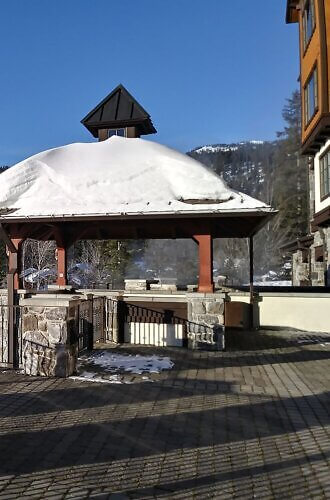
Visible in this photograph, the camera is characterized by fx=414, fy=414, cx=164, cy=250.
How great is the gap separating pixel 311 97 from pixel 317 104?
4.64 feet

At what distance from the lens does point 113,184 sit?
11828mm

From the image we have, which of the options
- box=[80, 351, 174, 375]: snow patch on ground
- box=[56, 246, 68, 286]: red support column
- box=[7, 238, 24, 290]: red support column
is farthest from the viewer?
box=[56, 246, 68, 286]: red support column

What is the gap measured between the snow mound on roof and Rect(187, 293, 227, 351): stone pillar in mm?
2241

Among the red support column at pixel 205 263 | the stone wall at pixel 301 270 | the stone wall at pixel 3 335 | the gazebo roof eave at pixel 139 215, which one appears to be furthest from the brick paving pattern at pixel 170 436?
the stone wall at pixel 301 270

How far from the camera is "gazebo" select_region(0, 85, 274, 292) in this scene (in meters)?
10.2

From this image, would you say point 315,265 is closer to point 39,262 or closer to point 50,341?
point 50,341

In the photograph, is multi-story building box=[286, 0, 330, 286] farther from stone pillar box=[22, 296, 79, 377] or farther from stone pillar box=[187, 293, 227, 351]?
stone pillar box=[22, 296, 79, 377]

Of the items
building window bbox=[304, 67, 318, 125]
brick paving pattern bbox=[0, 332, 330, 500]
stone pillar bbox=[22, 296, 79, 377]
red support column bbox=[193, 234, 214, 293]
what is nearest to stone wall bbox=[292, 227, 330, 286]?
building window bbox=[304, 67, 318, 125]

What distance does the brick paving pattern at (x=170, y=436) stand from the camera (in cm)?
365

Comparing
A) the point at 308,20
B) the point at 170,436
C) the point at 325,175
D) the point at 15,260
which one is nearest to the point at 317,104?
the point at 325,175

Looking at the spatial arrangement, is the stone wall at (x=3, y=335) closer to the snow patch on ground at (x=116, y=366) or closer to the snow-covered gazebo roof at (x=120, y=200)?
the snow-covered gazebo roof at (x=120, y=200)

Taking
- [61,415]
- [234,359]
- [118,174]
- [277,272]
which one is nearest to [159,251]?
[277,272]

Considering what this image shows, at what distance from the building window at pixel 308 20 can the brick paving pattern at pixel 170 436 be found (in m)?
13.8

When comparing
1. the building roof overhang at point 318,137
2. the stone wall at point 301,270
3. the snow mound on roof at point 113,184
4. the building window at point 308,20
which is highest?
the building window at point 308,20
